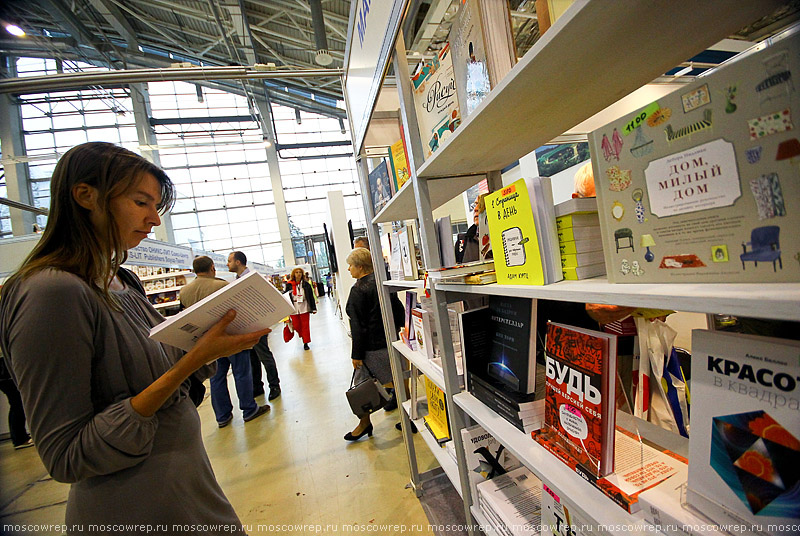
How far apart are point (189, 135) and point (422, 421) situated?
47.5 ft

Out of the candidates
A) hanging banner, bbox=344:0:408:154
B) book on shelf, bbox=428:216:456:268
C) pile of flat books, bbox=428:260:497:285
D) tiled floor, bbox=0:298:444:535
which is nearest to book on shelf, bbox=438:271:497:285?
pile of flat books, bbox=428:260:497:285

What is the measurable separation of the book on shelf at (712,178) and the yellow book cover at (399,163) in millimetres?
1018

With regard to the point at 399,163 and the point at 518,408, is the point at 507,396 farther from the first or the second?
the point at 399,163

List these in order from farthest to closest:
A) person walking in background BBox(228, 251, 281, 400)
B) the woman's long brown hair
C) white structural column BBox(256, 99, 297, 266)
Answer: white structural column BBox(256, 99, 297, 266)
person walking in background BBox(228, 251, 281, 400)
the woman's long brown hair

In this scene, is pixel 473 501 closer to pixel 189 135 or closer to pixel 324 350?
pixel 324 350

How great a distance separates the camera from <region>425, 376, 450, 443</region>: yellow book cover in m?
1.60

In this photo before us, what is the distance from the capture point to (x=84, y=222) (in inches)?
34.5

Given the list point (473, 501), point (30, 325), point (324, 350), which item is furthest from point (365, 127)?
point (324, 350)

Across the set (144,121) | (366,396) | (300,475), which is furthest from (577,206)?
(144,121)

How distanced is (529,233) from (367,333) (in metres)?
2.19

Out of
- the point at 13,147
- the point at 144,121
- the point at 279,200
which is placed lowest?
the point at 279,200

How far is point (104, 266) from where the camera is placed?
90cm

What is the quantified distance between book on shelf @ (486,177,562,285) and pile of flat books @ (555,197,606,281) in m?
0.02

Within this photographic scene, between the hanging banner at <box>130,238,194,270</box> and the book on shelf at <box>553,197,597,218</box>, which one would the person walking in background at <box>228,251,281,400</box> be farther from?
the book on shelf at <box>553,197,597,218</box>
